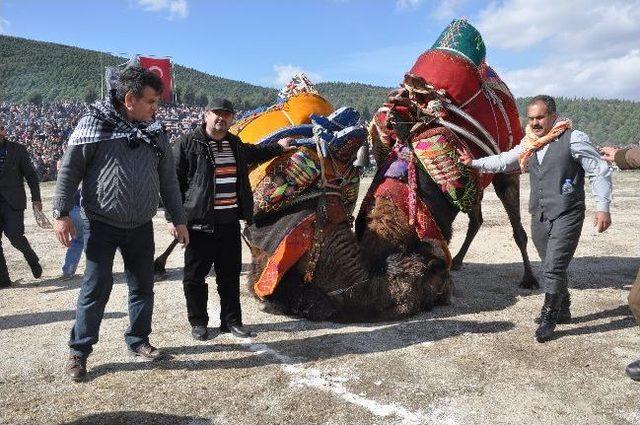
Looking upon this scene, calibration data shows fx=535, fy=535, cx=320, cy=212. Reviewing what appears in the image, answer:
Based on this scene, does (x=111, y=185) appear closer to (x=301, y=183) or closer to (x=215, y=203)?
(x=215, y=203)

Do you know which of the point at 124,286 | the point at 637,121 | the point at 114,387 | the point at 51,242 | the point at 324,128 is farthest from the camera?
the point at 637,121

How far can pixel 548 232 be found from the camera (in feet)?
13.6

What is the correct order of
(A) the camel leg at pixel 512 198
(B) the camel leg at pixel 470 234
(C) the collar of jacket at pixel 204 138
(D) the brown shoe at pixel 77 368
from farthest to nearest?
1. (B) the camel leg at pixel 470 234
2. (A) the camel leg at pixel 512 198
3. (C) the collar of jacket at pixel 204 138
4. (D) the brown shoe at pixel 77 368

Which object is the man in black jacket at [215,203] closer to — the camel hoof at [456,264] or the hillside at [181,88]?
the camel hoof at [456,264]

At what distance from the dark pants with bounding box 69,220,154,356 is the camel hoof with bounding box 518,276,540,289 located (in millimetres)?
3766

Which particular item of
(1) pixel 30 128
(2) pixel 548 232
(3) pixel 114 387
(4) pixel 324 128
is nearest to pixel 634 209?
(2) pixel 548 232

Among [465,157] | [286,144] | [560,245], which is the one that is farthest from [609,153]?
[286,144]

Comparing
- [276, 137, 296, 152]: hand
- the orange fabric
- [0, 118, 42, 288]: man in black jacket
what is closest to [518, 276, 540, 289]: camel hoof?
the orange fabric

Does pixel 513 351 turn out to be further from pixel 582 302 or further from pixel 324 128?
pixel 324 128

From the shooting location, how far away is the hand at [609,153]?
145 inches

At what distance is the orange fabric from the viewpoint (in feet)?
13.1

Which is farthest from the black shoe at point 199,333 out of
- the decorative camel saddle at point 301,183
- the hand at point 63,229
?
the hand at point 63,229

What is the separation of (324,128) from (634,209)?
361 inches

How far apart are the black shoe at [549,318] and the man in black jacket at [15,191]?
5.25m
